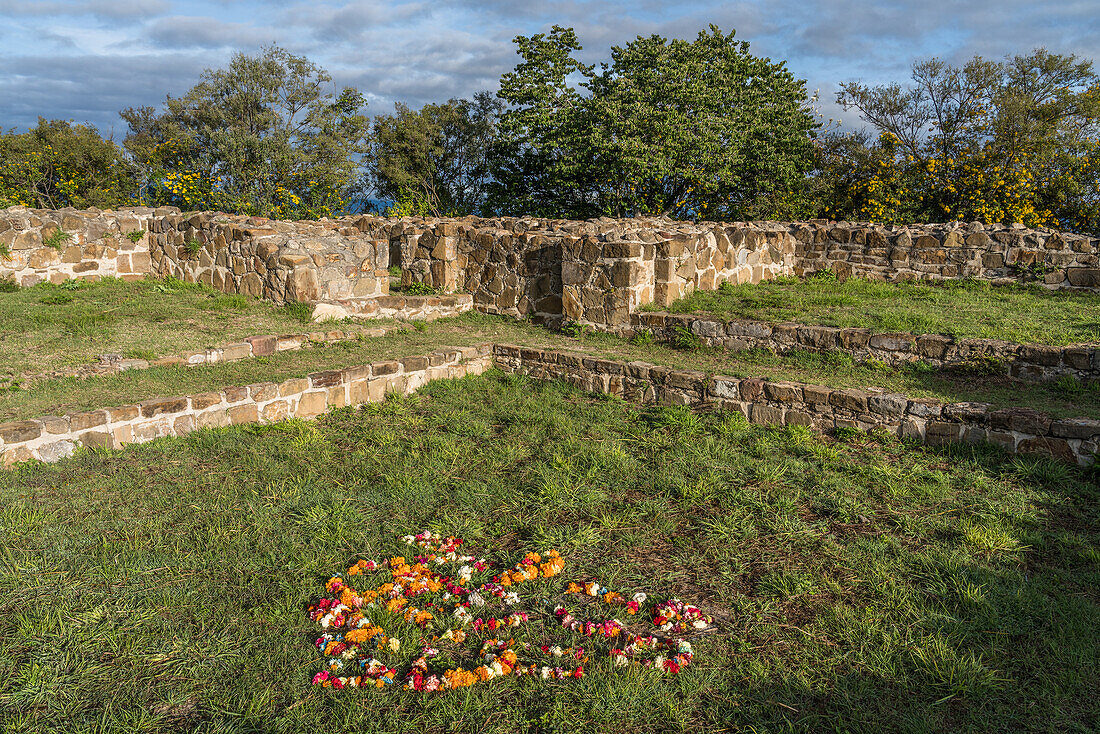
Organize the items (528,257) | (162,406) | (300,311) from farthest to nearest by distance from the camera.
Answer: (528,257), (300,311), (162,406)

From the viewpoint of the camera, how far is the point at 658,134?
16.2 metres

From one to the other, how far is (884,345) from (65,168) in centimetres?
1990

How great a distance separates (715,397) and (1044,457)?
2279mm

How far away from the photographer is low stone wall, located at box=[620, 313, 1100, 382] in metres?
5.60

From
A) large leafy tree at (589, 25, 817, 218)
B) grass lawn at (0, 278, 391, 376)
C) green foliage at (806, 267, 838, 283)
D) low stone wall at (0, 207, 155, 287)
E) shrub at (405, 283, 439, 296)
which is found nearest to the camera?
grass lawn at (0, 278, 391, 376)

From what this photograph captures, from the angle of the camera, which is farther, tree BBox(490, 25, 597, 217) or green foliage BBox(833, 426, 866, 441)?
tree BBox(490, 25, 597, 217)

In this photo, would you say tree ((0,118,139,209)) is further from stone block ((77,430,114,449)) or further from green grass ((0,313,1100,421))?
stone block ((77,430,114,449))

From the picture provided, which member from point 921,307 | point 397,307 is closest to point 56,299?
point 397,307

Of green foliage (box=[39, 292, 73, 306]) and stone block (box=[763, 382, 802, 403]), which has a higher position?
green foliage (box=[39, 292, 73, 306])

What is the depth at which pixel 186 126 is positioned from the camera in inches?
783

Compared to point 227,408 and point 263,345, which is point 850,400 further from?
point 263,345

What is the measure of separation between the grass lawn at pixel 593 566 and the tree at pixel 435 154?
1774 centimetres

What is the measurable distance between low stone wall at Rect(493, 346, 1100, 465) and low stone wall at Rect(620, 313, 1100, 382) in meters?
1.25

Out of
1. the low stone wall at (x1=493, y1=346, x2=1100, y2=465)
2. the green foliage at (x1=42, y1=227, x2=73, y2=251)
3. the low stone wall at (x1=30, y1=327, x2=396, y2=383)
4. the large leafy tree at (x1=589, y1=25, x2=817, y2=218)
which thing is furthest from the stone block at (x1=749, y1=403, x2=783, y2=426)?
the large leafy tree at (x1=589, y1=25, x2=817, y2=218)
